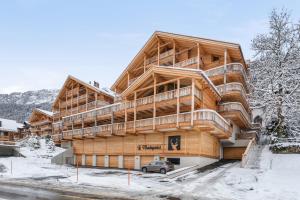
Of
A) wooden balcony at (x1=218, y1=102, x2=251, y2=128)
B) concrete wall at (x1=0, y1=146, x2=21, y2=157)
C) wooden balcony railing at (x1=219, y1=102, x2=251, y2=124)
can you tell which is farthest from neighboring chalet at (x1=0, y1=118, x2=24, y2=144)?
wooden balcony at (x1=218, y1=102, x2=251, y2=128)

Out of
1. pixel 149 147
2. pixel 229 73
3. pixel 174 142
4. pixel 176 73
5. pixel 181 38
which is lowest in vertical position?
pixel 149 147

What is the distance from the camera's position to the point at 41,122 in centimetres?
8050

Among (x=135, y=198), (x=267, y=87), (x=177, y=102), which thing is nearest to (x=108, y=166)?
(x=177, y=102)

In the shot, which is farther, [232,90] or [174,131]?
[232,90]

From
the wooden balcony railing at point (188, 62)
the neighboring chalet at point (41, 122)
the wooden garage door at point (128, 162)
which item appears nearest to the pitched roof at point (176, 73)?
the wooden balcony railing at point (188, 62)

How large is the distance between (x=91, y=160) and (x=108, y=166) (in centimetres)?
491

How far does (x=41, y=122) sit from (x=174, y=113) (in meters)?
57.1

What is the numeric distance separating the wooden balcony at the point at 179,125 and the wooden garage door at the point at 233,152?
16.5 ft

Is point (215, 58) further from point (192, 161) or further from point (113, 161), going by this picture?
point (113, 161)

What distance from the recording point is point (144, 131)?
33.4 m

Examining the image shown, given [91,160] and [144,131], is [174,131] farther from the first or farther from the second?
[91,160]

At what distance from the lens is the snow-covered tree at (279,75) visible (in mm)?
32344

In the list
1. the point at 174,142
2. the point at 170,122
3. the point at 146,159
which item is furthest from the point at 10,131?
the point at 170,122

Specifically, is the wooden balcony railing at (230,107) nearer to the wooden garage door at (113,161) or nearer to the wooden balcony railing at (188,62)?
the wooden balcony railing at (188,62)
